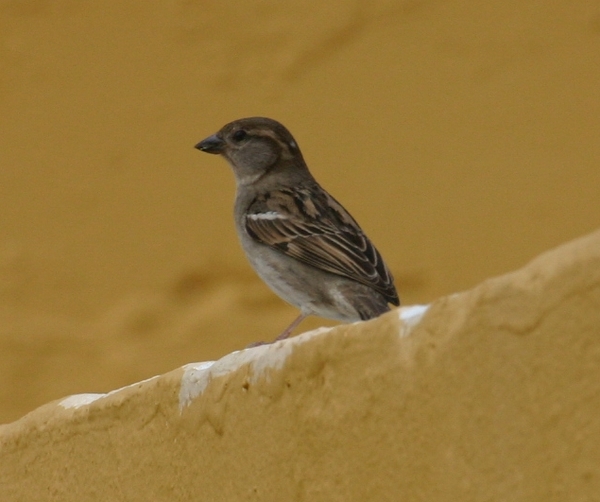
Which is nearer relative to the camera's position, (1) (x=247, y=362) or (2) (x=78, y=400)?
(1) (x=247, y=362)

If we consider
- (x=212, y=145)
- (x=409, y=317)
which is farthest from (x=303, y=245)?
(x=409, y=317)

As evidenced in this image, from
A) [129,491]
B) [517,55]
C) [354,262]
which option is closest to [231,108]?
[354,262]

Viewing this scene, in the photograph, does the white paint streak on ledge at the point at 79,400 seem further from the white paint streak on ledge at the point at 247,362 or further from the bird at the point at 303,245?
the bird at the point at 303,245

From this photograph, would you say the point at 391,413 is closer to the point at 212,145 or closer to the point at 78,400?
the point at 78,400

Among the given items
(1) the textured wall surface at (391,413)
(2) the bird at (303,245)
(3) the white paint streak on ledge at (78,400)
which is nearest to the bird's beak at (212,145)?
(2) the bird at (303,245)

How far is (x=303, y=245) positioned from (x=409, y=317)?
2.15m

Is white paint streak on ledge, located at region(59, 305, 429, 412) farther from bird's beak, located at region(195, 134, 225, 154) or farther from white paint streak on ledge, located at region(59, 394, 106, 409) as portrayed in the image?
bird's beak, located at region(195, 134, 225, 154)

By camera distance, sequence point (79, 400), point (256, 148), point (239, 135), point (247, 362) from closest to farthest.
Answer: point (247, 362) < point (79, 400) < point (239, 135) < point (256, 148)

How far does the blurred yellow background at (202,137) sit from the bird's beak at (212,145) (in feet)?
0.09

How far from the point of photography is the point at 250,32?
3691mm

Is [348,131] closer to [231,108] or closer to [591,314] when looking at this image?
[231,108]

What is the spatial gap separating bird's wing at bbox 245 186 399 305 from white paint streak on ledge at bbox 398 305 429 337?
1.75m

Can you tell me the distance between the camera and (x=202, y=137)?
389cm

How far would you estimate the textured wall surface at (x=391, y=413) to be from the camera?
151cm
